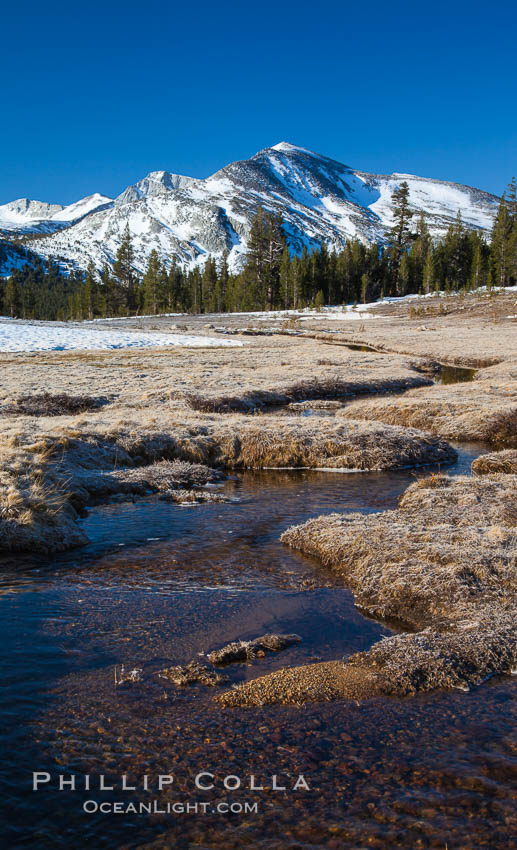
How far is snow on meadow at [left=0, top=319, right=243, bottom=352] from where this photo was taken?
53688 mm

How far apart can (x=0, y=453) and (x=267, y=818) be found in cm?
1189

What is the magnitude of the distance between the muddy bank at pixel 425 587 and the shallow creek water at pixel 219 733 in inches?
11.6

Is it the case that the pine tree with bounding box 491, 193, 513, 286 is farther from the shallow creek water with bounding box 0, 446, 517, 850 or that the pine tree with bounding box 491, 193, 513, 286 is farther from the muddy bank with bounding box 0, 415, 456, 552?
the shallow creek water with bounding box 0, 446, 517, 850

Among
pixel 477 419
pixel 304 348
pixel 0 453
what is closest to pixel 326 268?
pixel 304 348

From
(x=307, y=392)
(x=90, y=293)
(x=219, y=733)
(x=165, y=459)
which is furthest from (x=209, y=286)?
(x=219, y=733)

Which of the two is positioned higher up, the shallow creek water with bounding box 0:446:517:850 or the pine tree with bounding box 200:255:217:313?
the pine tree with bounding box 200:255:217:313

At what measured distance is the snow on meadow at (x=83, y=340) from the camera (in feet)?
176

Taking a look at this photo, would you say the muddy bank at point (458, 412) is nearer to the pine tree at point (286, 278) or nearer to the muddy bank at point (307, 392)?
the muddy bank at point (307, 392)

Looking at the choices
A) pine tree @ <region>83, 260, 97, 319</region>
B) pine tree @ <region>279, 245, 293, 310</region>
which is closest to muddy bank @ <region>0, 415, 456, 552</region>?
pine tree @ <region>279, 245, 293, 310</region>

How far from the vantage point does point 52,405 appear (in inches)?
990

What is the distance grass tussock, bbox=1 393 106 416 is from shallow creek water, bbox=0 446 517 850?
51.7 ft

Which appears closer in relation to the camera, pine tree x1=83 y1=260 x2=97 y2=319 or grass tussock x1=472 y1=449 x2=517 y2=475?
grass tussock x1=472 y1=449 x2=517 y2=475

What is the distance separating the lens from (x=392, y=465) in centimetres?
1750

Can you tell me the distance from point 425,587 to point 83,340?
180 feet
